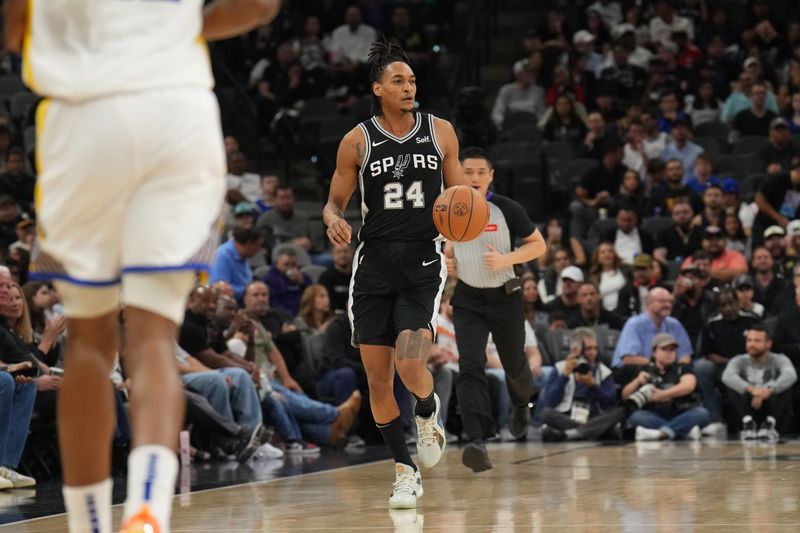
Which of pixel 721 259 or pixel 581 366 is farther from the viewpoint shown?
pixel 721 259

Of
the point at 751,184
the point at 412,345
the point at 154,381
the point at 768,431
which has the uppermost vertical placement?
the point at 751,184

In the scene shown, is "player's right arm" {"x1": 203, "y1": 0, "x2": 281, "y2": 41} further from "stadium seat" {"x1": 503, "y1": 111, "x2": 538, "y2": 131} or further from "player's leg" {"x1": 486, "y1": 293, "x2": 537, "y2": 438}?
"stadium seat" {"x1": 503, "y1": 111, "x2": 538, "y2": 131}

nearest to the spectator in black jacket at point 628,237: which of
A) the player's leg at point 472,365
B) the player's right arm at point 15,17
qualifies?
the player's leg at point 472,365

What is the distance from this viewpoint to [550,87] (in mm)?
18344

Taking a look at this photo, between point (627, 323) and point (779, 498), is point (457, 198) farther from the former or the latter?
point (627, 323)

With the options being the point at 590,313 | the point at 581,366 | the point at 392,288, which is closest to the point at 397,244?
the point at 392,288

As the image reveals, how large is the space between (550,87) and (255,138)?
13.6ft

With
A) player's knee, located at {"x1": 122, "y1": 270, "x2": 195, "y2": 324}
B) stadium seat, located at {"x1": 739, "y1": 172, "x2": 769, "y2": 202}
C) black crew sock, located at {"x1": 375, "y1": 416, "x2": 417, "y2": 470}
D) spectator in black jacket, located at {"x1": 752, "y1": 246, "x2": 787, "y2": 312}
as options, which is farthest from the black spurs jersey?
stadium seat, located at {"x1": 739, "y1": 172, "x2": 769, "y2": 202}

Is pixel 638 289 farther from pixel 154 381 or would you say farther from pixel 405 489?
pixel 154 381

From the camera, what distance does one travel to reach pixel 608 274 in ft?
45.3

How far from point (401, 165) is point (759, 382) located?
6.49 m

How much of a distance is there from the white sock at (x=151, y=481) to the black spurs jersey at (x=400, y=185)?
376cm

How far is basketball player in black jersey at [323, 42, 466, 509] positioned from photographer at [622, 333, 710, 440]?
536cm

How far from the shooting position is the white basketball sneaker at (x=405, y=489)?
21.0ft
